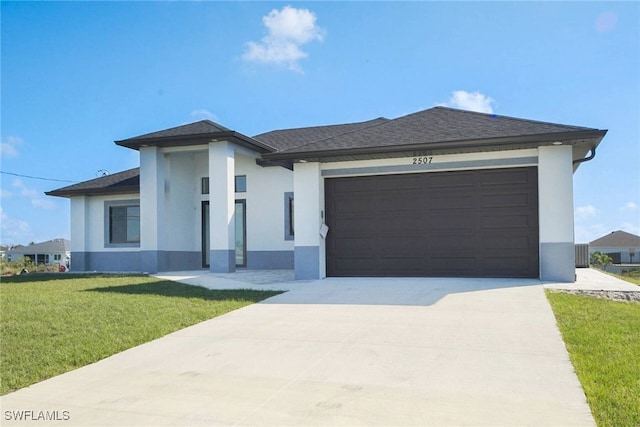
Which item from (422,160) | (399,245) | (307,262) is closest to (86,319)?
(307,262)

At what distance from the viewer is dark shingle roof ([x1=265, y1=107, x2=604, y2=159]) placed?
1165 cm

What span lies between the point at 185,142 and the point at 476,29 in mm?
→ 9783

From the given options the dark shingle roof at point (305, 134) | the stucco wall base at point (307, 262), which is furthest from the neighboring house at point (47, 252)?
the stucco wall base at point (307, 262)

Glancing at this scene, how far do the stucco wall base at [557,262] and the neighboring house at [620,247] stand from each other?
44211 mm

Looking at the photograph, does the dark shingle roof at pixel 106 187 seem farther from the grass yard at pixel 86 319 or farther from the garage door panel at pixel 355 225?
the garage door panel at pixel 355 225

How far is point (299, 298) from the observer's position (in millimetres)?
10477

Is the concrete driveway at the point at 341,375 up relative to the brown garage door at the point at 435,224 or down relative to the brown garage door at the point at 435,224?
down

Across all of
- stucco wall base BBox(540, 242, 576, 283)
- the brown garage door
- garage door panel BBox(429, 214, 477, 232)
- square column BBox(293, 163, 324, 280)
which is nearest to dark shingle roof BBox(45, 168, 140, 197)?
square column BBox(293, 163, 324, 280)

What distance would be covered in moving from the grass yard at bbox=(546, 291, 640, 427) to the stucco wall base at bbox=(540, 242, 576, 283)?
7.09 feet

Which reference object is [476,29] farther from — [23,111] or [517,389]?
[23,111]

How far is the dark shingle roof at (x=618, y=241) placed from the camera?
53.1 metres

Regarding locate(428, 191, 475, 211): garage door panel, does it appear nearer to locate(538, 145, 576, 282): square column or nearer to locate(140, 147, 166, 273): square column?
locate(538, 145, 576, 282): square column

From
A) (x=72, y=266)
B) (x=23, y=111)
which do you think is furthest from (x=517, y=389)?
(x=23, y=111)

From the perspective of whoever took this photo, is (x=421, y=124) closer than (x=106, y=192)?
Yes
